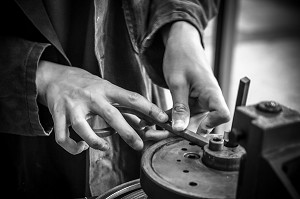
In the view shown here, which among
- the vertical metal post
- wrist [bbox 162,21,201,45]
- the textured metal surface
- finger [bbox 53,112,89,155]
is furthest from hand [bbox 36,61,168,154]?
the vertical metal post

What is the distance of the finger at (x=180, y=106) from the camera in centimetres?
84

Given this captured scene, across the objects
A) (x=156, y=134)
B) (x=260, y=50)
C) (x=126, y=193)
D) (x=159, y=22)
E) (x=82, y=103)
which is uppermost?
(x=159, y=22)

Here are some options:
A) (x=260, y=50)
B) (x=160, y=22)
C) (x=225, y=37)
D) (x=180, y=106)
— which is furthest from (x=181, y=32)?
(x=260, y=50)

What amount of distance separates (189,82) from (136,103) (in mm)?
182

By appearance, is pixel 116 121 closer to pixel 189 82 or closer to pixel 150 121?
pixel 150 121

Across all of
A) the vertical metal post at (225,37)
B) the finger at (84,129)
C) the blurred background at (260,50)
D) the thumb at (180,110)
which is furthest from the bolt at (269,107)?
the vertical metal post at (225,37)

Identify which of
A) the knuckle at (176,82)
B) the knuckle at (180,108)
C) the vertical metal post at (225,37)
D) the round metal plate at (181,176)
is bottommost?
the vertical metal post at (225,37)

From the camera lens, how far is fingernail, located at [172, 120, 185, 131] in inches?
32.7

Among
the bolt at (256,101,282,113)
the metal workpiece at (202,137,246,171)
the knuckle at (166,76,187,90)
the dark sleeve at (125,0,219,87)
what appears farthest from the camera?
A: the dark sleeve at (125,0,219,87)

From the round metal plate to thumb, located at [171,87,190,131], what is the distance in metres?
0.05

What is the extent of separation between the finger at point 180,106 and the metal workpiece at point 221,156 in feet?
0.31

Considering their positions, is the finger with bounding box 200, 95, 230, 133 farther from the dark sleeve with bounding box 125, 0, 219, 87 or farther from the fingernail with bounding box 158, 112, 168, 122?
the dark sleeve with bounding box 125, 0, 219, 87

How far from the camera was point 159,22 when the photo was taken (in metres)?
1.07

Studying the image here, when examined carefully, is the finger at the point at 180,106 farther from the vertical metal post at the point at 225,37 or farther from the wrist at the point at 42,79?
the vertical metal post at the point at 225,37
